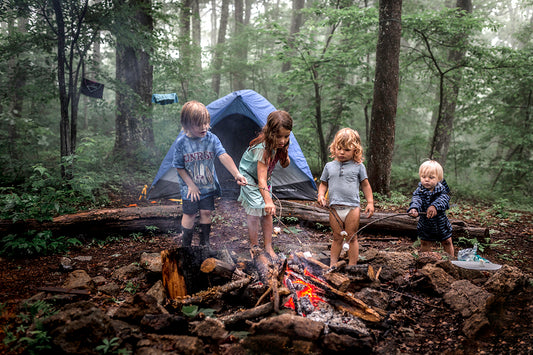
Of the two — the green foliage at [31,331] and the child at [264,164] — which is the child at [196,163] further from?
the green foliage at [31,331]

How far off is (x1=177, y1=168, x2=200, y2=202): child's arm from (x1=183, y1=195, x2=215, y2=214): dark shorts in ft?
0.35

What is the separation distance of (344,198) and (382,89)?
4336mm

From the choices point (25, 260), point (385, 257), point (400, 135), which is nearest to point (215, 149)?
point (385, 257)

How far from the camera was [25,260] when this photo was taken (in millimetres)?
3262

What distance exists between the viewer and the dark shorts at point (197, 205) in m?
3.25

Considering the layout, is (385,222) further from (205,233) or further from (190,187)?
(190,187)

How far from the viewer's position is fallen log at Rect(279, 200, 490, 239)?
4254mm

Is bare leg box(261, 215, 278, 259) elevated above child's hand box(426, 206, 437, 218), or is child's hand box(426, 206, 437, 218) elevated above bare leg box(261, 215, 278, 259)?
child's hand box(426, 206, 437, 218)

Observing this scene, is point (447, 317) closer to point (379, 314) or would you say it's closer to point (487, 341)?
point (487, 341)

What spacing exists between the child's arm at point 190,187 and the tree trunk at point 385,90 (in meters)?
4.75

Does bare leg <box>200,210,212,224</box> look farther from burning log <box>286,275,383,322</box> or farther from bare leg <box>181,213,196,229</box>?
burning log <box>286,275,383,322</box>

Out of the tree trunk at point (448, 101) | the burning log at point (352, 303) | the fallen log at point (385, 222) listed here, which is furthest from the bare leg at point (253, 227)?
the tree trunk at point (448, 101)

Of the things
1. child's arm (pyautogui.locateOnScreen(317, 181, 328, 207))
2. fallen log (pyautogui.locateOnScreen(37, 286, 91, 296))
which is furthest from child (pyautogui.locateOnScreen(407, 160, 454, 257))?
fallen log (pyautogui.locateOnScreen(37, 286, 91, 296))

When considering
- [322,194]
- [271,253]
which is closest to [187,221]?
[271,253]
